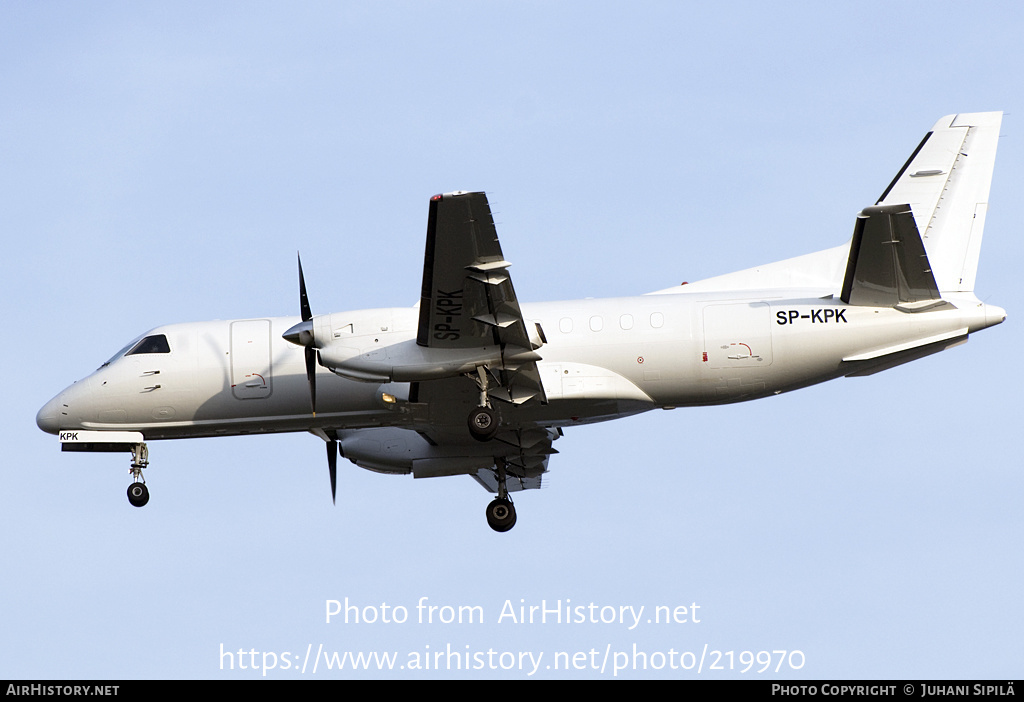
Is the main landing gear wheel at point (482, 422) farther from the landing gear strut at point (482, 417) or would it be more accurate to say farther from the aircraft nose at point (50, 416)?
the aircraft nose at point (50, 416)

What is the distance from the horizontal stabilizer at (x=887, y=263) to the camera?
763 inches

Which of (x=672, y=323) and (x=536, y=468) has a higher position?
(x=672, y=323)

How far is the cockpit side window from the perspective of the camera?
23.2 meters

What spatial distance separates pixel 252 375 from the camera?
2253 centimetres

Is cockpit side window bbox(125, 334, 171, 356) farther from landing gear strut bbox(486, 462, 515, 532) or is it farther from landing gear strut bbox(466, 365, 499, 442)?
landing gear strut bbox(486, 462, 515, 532)

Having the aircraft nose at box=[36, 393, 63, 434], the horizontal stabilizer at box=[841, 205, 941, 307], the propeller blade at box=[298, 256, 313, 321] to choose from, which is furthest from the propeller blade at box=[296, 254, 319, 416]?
the horizontal stabilizer at box=[841, 205, 941, 307]

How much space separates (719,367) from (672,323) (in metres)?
1.15

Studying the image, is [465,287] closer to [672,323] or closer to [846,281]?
[672,323]

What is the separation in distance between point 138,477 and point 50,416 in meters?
2.17

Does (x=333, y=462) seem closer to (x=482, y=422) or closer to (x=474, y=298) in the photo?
(x=482, y=422)

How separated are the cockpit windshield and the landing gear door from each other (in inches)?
56.6
